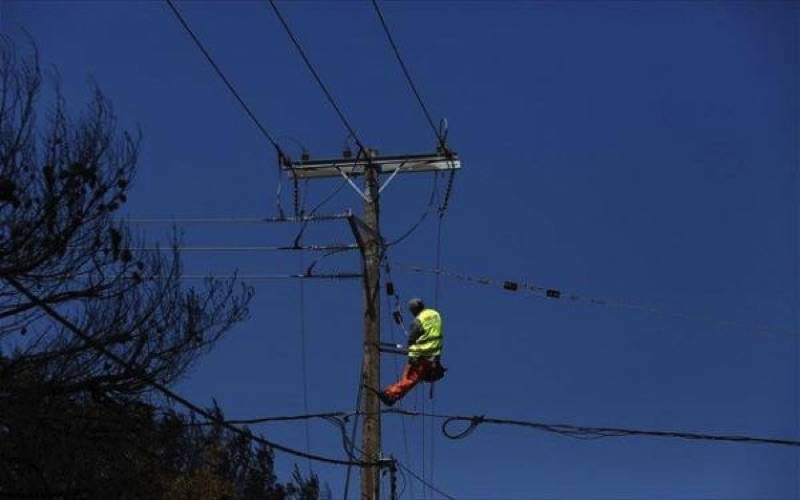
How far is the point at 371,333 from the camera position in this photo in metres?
13.2

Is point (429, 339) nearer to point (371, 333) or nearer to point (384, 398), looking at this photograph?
point (371, 333)

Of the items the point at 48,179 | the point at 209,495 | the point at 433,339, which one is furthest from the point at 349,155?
the point at 209,495

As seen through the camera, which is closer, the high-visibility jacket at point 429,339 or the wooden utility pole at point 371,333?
the wooden utility pole at point 371,333

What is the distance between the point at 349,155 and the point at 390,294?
5.74ft

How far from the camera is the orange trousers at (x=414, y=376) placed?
42.5ft

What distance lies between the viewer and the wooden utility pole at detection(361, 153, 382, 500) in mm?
12680

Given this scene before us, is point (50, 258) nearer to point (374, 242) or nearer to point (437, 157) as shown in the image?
point (374, 242)

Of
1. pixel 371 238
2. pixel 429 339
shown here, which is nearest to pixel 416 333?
pixel 429 339

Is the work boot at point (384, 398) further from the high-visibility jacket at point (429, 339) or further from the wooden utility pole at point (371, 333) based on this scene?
the high-visibility jacket at point (429, 339)

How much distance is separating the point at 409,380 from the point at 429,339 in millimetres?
500

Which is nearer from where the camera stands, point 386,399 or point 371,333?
point 386,399

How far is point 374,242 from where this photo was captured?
45.0 ft

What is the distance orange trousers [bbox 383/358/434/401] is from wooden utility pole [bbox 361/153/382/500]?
0.23 meters

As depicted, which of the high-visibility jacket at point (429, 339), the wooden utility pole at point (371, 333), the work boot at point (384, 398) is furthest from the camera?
the high-visibility jacket at point (429, 339)
